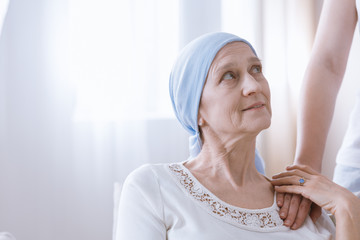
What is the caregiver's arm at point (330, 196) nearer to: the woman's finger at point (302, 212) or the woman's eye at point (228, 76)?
the woman's finger at point (302, 212)

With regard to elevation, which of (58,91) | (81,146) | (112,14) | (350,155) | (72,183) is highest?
(112,14)

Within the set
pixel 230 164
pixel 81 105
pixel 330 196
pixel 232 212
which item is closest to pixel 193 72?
pixel 230 164

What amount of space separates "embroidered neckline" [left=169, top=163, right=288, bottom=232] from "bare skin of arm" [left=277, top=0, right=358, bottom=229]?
11.8 inches

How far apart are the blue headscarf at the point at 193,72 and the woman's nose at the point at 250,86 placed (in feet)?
0.42

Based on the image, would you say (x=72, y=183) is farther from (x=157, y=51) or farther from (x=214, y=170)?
(x=214, y=170)

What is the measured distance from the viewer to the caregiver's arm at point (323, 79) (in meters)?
1.48

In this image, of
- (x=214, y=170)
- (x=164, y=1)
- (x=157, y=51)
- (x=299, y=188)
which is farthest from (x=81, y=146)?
(x=299, y=188)

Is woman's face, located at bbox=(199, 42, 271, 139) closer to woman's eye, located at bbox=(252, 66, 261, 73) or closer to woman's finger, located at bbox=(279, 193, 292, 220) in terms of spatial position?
woman's eye, located at bbox=(252, 66, 261, 73)

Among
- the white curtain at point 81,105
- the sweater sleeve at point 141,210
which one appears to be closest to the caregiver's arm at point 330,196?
the sweater sleeve at point 141,210

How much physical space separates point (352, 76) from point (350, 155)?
1.69m

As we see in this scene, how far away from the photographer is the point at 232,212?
1.21m

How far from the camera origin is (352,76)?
2.95 meters

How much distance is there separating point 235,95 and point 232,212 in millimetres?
348

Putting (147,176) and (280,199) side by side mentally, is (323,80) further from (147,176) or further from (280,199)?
(147,176)
